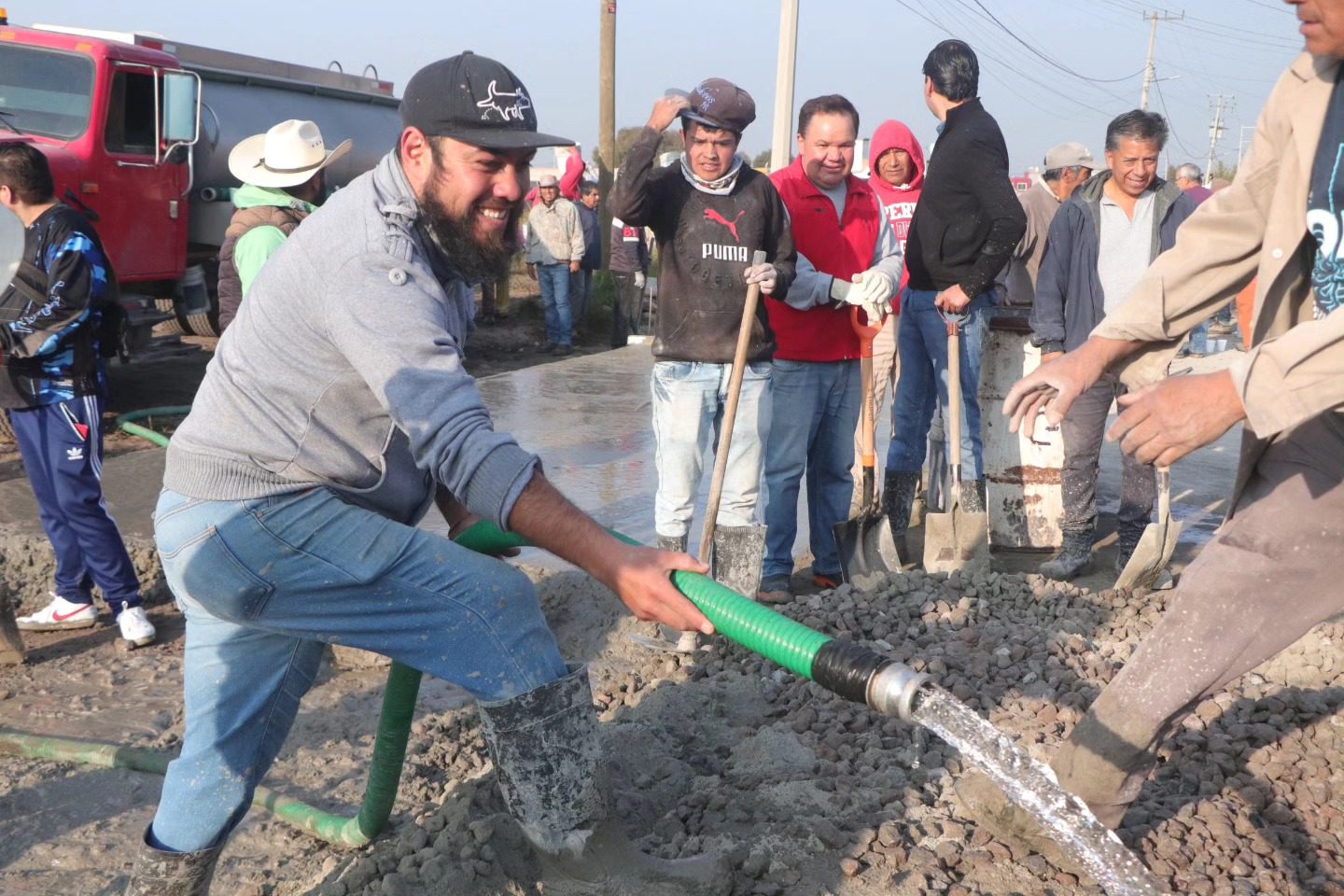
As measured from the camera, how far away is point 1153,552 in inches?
222

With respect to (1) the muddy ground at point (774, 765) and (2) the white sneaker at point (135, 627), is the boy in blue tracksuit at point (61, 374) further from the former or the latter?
(1) the muddy ground at point (774, 765)


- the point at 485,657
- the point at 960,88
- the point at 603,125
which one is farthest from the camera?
the point at 603,125

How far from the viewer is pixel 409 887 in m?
2.89

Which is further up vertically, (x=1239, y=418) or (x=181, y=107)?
(x=181, y=107)

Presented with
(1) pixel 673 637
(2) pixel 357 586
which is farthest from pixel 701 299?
(2) pixel 357 586

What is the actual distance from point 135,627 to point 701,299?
2.74 meters

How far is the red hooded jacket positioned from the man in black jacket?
0.88m

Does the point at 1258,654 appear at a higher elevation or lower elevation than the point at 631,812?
→ higher

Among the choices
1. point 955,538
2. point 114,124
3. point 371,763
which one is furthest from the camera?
point 114,124

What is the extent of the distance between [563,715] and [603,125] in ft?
54.2

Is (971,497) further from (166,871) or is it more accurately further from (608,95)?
(608,95)

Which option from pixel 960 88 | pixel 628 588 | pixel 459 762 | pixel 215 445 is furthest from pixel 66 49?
pixel 628 588

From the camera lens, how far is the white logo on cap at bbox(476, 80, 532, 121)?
2484mm

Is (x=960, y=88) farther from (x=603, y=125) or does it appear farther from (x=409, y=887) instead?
(x=603, y=125)
